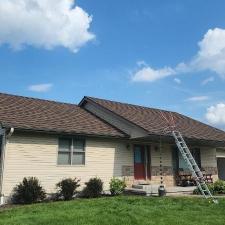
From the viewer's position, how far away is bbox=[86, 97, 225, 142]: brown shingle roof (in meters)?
21.7

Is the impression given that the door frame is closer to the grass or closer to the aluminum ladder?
the aluminum ladder

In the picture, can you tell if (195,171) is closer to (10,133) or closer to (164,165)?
(164,165)

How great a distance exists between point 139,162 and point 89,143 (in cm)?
394

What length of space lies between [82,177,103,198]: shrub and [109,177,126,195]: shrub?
0.80 metres

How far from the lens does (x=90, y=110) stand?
80.0 feet

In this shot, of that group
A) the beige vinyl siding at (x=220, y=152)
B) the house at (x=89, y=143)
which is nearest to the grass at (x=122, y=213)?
the house at (x=89, y=143)

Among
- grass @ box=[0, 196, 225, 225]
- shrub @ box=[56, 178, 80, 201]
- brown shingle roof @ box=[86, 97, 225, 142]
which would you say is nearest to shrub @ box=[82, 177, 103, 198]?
shrub @ box=[56, 178, 80, 201]

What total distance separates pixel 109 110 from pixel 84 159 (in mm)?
4884

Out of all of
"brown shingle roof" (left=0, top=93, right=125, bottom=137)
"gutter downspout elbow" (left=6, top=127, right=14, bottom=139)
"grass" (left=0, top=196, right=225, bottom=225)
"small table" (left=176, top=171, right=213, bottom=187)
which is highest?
"brown shingle roof" (left=0, top=93, right=125, bottom=137)

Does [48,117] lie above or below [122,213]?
above

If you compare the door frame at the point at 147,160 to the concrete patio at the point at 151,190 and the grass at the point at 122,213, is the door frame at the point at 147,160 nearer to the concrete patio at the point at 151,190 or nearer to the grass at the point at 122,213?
the concrete patio at the point at 151,190

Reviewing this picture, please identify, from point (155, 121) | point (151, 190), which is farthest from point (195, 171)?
point (155, 121)

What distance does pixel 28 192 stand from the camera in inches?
609

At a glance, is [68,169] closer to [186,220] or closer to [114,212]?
[114,212]
